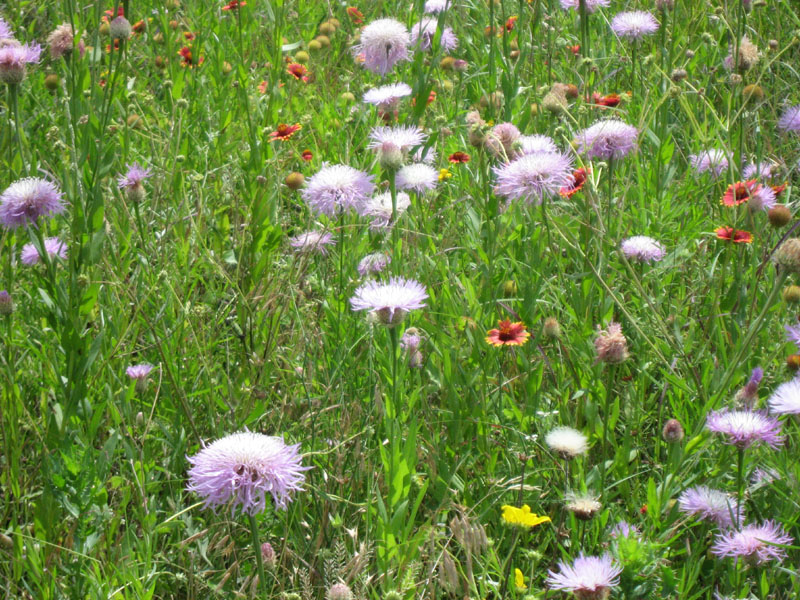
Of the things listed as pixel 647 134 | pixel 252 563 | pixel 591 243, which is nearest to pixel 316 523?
pixel 252 563

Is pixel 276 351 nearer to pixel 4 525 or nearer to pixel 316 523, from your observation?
pixel 316 523

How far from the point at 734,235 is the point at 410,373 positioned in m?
0.85

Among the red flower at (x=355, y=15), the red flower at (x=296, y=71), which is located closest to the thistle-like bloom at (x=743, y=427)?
the red flower at (x=296, y=71)

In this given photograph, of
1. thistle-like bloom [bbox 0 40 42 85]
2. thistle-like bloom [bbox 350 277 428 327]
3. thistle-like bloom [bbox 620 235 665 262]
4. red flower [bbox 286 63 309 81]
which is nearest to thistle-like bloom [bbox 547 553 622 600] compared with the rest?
thistle-like bloom [bbox 350 277 428 327]

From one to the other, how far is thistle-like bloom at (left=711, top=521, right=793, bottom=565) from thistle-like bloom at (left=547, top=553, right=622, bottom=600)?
222 millimetres

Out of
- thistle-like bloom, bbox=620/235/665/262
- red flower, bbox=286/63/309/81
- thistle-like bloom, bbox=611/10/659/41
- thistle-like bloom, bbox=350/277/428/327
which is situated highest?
thistle-like bloom, bbox=611/10/659/41

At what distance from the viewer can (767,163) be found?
8.76 feet

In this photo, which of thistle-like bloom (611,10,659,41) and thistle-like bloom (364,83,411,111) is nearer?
thistle-like bloom (364,83,411,111)

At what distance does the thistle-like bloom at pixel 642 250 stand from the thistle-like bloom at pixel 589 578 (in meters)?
0.95

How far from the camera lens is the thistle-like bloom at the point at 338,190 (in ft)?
6.72

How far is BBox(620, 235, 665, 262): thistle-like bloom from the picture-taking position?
2.00 meters

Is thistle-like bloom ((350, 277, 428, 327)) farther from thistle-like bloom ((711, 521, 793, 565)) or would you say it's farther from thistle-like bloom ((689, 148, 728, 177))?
thistle-like bloom ((689, 148, 728, 177))

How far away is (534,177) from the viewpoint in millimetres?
1811

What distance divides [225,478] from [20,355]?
4.03 feet
